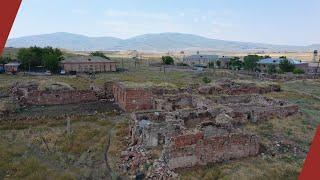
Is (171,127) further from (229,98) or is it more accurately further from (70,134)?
(229,98)

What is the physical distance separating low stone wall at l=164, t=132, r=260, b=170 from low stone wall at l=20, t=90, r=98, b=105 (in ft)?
55.3

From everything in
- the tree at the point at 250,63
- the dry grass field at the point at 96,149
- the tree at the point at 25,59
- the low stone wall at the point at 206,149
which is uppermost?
the tree at the point at 25,59

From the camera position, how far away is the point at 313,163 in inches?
95.3

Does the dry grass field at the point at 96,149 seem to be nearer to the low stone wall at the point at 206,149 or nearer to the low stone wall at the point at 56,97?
the low stone wall at the point at 206,149

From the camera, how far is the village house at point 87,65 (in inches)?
2229

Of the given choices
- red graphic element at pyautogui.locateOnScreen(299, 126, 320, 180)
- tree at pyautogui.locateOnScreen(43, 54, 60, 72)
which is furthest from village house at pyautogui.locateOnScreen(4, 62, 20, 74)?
red graphic element at pyautogui.locateOnScreen(299, 126, 320, 180)

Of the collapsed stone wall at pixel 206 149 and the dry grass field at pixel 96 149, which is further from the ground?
the collapsed stone wall at pixel 206 149

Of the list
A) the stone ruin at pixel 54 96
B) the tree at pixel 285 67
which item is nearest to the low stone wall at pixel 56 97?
the stone ruin at pixel 54 96

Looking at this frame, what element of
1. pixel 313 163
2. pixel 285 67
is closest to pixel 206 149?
pixel 313 163

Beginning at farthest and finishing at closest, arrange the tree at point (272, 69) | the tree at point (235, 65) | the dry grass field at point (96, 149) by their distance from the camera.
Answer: the tree at point (235, 65) → the tree at point (272, 69) → the dry grass field at point (96, 149)

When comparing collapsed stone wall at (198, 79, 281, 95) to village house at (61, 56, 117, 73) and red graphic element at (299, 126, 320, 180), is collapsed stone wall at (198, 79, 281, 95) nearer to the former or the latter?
red graphic element at (299, 126, 320, 180)

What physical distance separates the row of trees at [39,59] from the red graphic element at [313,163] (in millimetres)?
54875

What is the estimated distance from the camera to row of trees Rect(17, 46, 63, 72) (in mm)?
54500

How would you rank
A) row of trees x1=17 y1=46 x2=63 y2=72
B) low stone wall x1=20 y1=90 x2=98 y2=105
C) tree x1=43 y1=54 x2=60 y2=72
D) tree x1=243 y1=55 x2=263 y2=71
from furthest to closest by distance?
tree x1=243 y1=55 x2=263 y2=71 < row of trees x1=17 y1=46 x2=63 y2=72 < tree x1=43 y1=54 x2=60 y2=72 < low stone wall x1=20 y1=90 x2=98 y2=105
